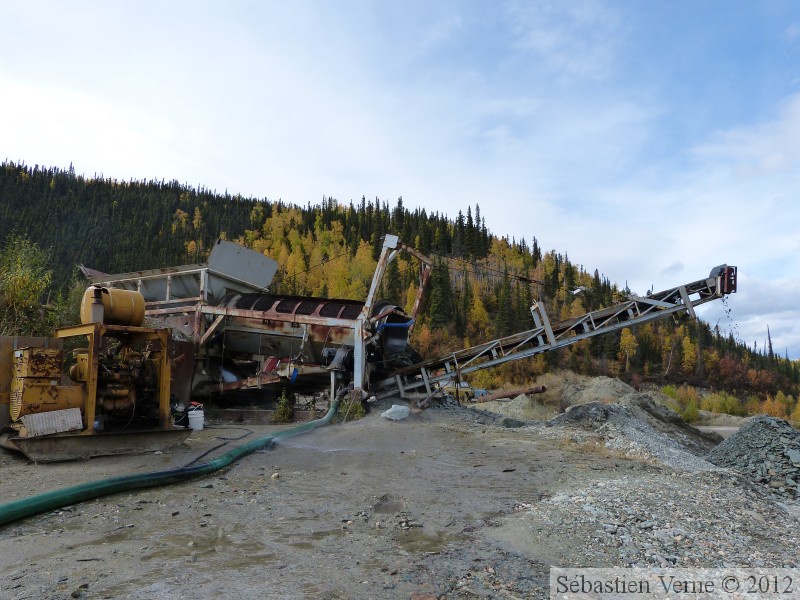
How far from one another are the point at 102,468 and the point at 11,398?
211cm

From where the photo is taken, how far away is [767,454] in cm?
1000

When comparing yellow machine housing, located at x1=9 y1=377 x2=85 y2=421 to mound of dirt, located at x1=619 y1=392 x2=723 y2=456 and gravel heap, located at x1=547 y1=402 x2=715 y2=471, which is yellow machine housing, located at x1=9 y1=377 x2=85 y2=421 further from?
mound of dirt, located at x1=619 y1=392 x2=723 y2=456

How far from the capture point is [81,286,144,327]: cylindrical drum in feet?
27.6

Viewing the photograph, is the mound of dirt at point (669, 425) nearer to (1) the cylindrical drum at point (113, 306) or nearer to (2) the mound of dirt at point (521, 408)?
(2) the mound of dirt at point (521, 408)

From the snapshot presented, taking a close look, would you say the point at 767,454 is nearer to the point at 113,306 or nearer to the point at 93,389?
the point at 93,389

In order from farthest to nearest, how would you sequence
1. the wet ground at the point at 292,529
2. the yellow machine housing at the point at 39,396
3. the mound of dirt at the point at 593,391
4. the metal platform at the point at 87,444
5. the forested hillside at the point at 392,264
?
1. the forested hillside at the point at 392,264
2. the mound of dirt at the point at 593,391
3. the yellow machine housing at the point at 39,396
4. the metal platform at the point at 87,444
5. the wet ground at the point at 292,529

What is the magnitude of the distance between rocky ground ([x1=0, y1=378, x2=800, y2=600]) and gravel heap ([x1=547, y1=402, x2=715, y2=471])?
76 cm

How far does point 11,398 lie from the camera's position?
7.98 m

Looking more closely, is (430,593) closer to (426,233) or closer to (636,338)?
(636,338)

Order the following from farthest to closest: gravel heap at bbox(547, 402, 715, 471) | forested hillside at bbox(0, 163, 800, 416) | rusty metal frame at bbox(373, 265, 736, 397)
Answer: forested hillside at bbox(0, 163, 800, 416), rusty metal frame at bbox(373, 265, 736, 397), gravel heap at bbox(547, 402, 715, 471)

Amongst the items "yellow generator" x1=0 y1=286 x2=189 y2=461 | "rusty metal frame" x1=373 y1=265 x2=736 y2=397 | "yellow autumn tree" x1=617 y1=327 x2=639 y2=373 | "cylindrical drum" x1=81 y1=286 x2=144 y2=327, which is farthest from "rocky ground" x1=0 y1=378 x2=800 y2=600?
"yellow autumn tree" x1=617 y1=327 x2=639 y2=373

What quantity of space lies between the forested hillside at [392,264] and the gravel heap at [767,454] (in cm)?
4172

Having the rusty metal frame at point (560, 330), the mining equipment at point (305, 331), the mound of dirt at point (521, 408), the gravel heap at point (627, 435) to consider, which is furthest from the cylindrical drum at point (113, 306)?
the mound of dirt at point (521, 408)

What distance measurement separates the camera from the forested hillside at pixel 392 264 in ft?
225
